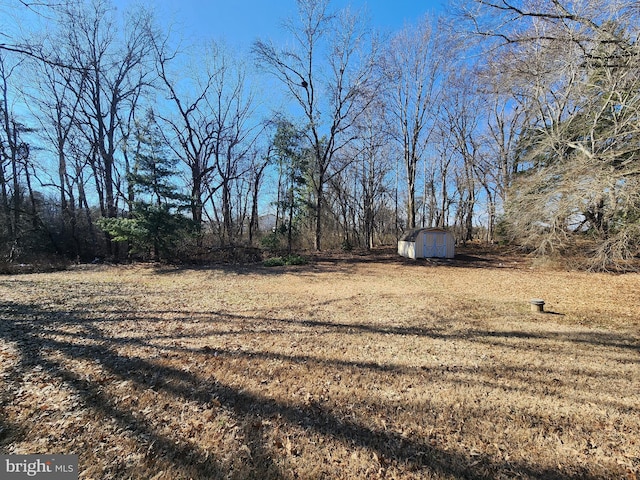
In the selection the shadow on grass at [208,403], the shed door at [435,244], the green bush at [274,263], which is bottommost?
the shadow on grass at [208,403]

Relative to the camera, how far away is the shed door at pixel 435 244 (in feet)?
47.4

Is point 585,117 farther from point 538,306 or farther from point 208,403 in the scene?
point 208,403

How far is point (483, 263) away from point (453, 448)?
1305 centimetres

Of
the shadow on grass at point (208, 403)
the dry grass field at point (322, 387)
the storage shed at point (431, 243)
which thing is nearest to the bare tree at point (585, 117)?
the dry grass field at point (322, 387)

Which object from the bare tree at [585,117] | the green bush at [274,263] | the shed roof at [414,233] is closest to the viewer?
the bare tree at [585,117]

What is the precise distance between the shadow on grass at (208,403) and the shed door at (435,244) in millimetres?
12455

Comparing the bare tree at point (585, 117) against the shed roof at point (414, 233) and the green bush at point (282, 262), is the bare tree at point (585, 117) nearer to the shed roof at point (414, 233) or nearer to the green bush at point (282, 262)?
the shed roof at point (414, 233)

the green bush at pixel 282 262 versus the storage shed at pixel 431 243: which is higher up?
the storage shed at pixel 431 243

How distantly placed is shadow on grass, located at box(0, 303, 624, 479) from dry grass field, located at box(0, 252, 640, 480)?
1 centimetres

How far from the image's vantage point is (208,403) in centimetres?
256

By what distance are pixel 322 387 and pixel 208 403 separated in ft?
3.90

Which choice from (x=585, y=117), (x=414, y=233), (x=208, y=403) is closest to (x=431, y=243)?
(x=414, y=233)

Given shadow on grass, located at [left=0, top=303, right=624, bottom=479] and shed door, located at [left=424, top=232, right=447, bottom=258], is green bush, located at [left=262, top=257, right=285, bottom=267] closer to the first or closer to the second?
shed door, located at [left=424, top=232, right=447, bottom=258]

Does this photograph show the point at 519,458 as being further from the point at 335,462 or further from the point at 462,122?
the point at 462,122
